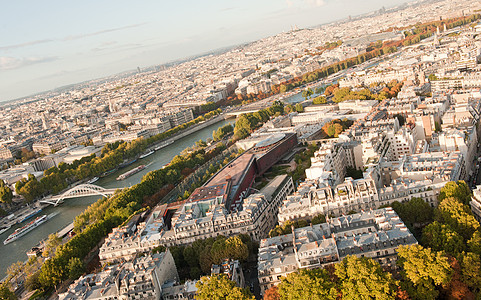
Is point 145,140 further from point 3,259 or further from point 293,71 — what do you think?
point 293,71

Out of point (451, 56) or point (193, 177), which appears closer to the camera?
point (193, 177)

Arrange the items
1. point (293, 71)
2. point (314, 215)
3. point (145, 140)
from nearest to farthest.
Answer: point (314, 215) → point (145, 140) → point (293, 71)

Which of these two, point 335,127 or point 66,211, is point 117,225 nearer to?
point 66,211

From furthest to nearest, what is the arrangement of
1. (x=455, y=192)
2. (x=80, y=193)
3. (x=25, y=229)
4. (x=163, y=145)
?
(x=163, y=145) < (x=80, y=193) < (x=25, y=229) < (x=455, y=192)

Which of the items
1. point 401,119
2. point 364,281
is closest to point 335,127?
point 401,119

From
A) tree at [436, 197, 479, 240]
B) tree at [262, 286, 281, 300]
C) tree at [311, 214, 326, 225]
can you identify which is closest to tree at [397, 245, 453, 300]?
tree at [436, 197, 479, 240]

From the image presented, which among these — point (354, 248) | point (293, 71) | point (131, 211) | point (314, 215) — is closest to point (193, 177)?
point (131, 211)
